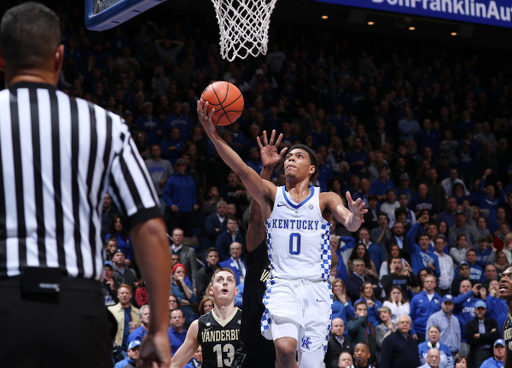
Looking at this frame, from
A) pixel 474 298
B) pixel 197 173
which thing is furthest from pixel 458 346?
pixel 197 173

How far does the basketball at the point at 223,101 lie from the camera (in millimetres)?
6266

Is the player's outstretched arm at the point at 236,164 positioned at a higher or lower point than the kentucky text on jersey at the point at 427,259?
higher

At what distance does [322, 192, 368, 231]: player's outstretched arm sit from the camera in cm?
555

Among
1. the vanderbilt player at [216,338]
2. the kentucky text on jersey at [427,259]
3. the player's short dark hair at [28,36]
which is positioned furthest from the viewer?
the kentucky text on jersey at [427,259]

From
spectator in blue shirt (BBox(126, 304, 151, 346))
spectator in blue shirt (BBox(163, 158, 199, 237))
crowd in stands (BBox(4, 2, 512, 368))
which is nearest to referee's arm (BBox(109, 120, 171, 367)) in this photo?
crowd in stands (BBox(4, 2, 512, 368))

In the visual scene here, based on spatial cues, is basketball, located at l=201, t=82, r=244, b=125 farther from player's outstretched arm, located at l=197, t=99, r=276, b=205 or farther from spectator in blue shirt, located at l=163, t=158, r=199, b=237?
spectator in blue shirt, located at l=163, t=158, r=199, b=237

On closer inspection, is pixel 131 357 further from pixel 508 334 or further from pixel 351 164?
pixel 351 164

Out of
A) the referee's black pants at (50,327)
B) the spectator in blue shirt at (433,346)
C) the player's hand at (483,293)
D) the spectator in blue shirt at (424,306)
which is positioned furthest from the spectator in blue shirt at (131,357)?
the player's hand at (483,293)

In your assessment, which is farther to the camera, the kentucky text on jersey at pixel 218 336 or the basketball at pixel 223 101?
the kentucky text on jersey at pixel 218 336

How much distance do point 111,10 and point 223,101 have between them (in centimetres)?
131

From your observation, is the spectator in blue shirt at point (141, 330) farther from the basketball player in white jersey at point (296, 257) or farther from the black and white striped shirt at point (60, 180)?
the black and white striped shirt at point (60, 180)

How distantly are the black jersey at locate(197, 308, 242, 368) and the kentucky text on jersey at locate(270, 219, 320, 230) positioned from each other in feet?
4.19

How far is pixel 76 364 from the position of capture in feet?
7.22

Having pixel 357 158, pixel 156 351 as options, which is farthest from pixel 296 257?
pixel 357 158
